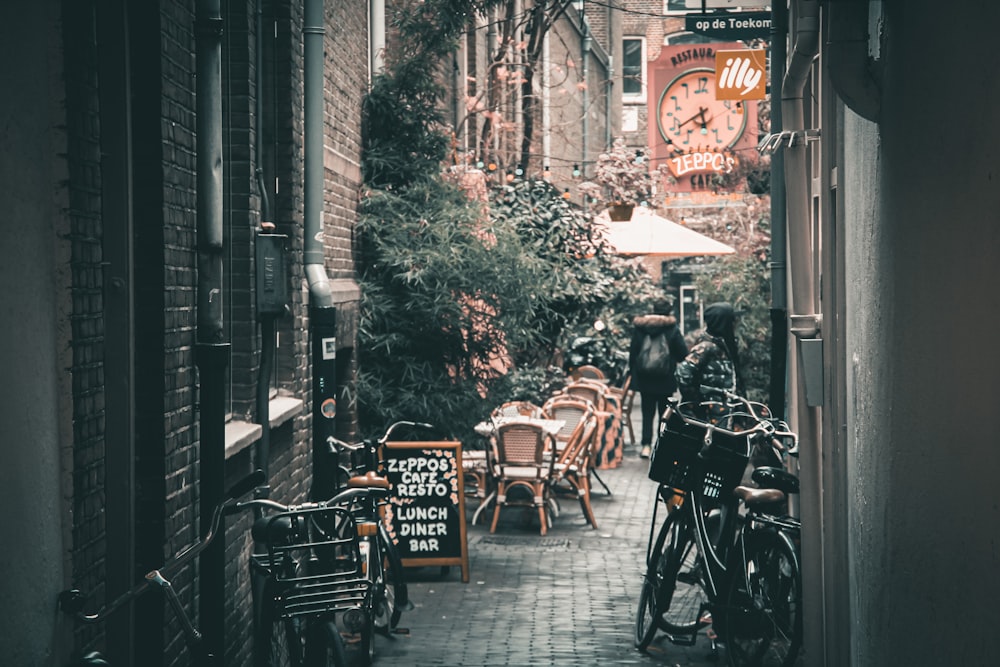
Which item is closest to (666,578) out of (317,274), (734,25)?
(317,274)

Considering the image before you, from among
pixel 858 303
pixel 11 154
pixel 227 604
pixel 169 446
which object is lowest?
pixel 227 604

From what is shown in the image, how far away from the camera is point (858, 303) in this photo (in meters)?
5.22

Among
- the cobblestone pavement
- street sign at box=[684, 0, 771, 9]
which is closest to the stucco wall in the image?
the cobblestone pavement

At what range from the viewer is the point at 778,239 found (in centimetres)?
920

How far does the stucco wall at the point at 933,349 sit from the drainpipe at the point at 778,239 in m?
4.01

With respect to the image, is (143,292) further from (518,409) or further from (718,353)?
(518,409)

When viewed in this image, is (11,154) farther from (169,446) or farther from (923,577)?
(923,577)

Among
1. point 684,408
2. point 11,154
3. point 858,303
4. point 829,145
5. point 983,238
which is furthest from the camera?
point 684,408

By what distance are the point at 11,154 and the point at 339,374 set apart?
22.2ft

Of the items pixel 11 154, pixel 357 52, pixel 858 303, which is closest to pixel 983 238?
pixel 858 303

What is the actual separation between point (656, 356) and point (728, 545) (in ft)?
25.5

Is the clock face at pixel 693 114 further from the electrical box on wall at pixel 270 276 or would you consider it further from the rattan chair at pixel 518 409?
the electrical box on wall at pixel 270 276

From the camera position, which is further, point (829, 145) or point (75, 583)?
point (829, 145)

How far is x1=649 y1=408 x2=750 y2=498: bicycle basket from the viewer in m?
7.10
